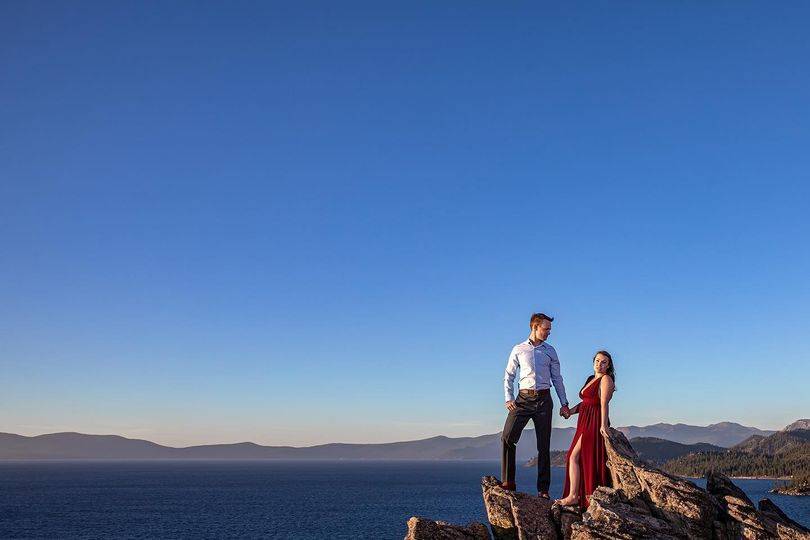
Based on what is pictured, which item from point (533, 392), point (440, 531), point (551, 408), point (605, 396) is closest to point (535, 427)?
point (551, 408)

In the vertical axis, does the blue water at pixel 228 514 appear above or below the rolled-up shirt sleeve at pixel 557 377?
below

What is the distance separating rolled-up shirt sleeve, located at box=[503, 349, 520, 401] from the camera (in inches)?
739

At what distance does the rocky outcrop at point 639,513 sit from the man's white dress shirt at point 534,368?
220 centimetres

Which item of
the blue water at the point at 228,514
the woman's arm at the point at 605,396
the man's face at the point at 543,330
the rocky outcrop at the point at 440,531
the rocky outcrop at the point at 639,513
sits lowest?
the blue water at the point at 228,514

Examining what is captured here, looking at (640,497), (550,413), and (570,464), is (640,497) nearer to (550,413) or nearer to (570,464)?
(570,464)

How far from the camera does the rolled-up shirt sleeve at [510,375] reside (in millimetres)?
18766

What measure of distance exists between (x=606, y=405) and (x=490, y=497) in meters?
4.21

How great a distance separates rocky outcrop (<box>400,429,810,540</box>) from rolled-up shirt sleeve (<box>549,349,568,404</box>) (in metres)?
1.67

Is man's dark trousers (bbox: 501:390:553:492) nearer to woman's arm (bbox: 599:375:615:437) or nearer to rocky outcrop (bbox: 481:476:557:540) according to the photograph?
rocky outcrop (bbox: 481:476:557:540)

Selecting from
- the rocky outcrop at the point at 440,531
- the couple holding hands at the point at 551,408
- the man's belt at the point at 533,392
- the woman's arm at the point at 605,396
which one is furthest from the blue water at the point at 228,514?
the woman's arm at the point at 605,396

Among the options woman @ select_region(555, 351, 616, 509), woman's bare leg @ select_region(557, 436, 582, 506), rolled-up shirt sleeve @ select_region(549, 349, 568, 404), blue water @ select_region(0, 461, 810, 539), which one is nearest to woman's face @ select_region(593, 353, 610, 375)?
woman @ select_region(555, 351, 616, 509)

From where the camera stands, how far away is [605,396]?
59.6ft

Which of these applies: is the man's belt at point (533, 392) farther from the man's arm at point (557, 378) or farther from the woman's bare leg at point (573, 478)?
the woman's bare leg at point (573, 478)

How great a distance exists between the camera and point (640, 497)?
55.3ft
